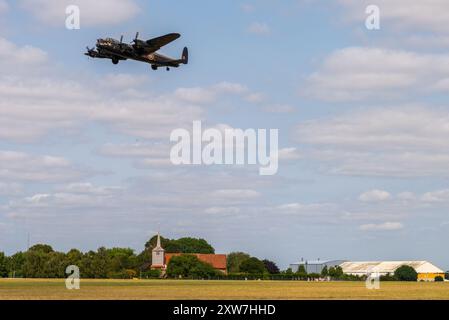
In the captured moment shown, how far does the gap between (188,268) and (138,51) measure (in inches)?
4219

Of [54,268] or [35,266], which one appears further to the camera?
[35,266]

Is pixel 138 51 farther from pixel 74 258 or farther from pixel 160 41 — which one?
pixel 74 258

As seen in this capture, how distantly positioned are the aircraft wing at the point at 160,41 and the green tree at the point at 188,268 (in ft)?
335

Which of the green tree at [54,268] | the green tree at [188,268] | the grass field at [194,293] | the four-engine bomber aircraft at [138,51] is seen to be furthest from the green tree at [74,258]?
the four-engine bomber aircraft at [138,51]

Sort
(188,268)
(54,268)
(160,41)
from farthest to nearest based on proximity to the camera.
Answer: (188,268), (54,268), (160,41)

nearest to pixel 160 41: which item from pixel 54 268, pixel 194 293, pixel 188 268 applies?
pixel 194 293

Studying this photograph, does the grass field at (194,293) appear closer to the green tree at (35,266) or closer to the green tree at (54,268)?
the green tree at (54,268)

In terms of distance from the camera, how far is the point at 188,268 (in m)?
189

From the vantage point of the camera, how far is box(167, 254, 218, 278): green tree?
185125 mm

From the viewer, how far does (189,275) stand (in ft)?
611

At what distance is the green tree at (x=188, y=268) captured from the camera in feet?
607

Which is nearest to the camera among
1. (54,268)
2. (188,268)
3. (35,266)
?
(54,268)
